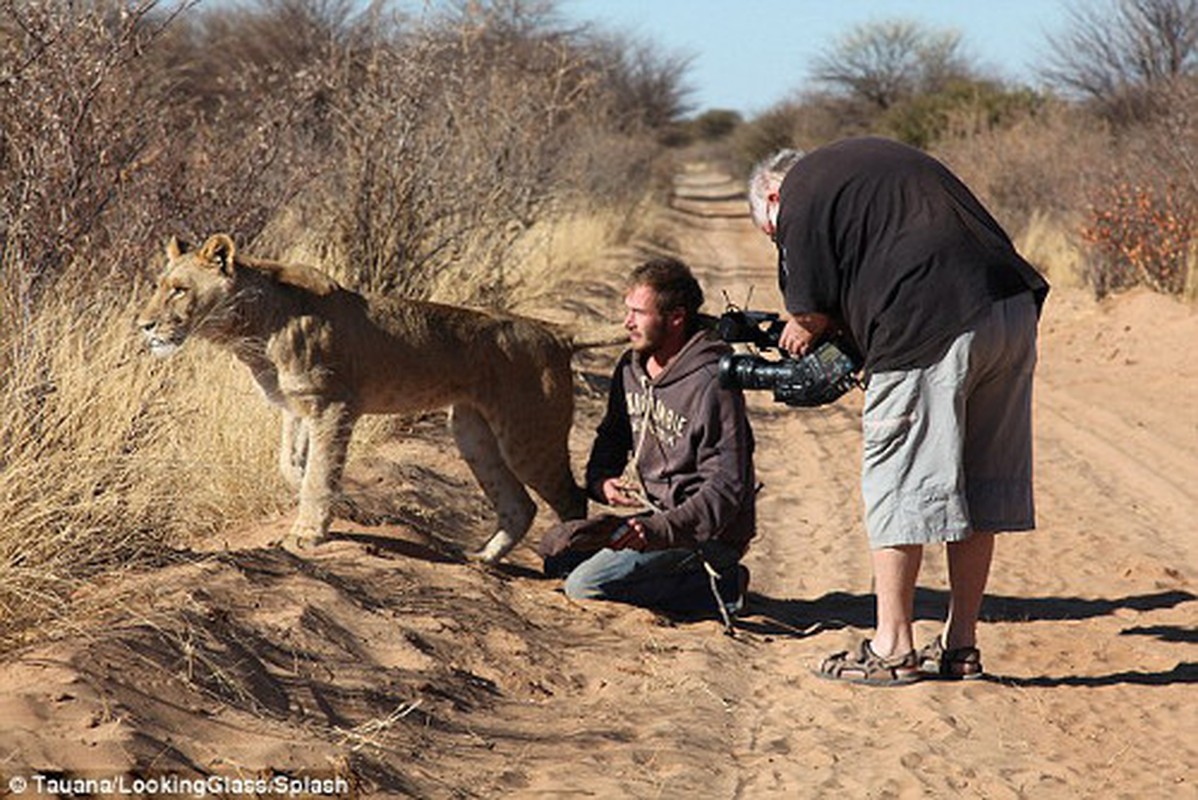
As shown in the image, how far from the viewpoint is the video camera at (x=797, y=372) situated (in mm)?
5645

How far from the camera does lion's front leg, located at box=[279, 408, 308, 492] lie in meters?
6.79

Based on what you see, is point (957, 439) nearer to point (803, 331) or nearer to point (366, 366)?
point (803, 331)

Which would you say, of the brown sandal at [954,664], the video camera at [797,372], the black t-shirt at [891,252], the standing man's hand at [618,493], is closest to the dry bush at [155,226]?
the standing man's hand at [618,493]

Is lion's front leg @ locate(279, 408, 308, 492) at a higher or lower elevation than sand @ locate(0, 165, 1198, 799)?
higher

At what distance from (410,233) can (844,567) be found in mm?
4198

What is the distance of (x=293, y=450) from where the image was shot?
6.87 meters

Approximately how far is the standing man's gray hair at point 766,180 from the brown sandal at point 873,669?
1.55m

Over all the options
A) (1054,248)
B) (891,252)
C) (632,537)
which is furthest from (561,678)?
(1054,248)

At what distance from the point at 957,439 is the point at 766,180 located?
3.86 feet

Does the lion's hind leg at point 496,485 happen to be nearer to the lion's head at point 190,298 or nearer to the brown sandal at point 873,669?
the lion's head at point 190,298

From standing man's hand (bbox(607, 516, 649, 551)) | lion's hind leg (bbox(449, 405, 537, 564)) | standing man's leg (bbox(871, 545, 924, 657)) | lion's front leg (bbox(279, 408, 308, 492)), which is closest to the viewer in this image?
standing man's leg (bbox(871, 545, 924, 657))

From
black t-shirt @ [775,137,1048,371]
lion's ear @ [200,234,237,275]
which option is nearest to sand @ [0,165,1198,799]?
lion's ear @ [200,234,237,275]

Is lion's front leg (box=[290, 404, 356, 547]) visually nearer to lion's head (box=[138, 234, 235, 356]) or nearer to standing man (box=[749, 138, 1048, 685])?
lion's head (box=[138, 234, 235, 356])

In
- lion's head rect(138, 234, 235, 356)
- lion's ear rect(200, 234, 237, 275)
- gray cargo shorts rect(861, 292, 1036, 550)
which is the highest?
lion's ear rect(200, 234, 237, 275)
